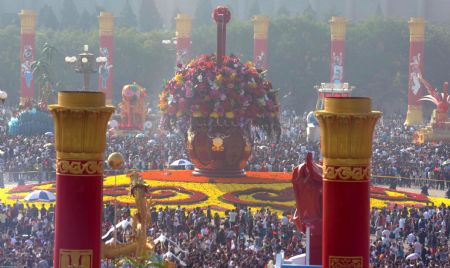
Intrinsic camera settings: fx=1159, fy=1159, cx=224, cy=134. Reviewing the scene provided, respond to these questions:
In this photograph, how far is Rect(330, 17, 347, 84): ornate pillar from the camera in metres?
76.8

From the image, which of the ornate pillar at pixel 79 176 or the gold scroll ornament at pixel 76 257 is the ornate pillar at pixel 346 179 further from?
the gold scroll ornament at pixel 76 257

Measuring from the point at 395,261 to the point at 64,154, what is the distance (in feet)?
46.5

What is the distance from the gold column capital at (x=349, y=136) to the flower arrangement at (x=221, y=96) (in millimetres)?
23775

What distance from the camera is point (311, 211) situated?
21.2 m

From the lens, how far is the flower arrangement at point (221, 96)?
126 feet

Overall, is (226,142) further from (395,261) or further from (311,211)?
(311,211)

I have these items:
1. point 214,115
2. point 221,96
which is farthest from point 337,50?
point 214,115

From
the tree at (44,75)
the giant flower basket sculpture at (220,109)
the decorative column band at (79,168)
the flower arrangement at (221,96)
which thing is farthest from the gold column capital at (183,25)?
the decorative column band at (79,168)

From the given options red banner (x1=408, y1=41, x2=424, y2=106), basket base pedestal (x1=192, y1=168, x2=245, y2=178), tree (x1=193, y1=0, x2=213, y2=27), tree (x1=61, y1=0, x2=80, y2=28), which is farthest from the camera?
tree (x1=193, y1=0, x2=213, y2=27)

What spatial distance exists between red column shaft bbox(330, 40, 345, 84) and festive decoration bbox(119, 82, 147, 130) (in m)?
17.8

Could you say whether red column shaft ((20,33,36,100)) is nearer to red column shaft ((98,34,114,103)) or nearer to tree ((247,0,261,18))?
red column shaft ((98,34,114,103))

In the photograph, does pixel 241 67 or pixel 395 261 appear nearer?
pixel 395 261

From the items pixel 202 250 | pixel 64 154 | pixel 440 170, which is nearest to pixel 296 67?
pixel 440 170

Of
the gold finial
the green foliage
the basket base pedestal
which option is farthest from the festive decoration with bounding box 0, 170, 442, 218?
the green foliage
